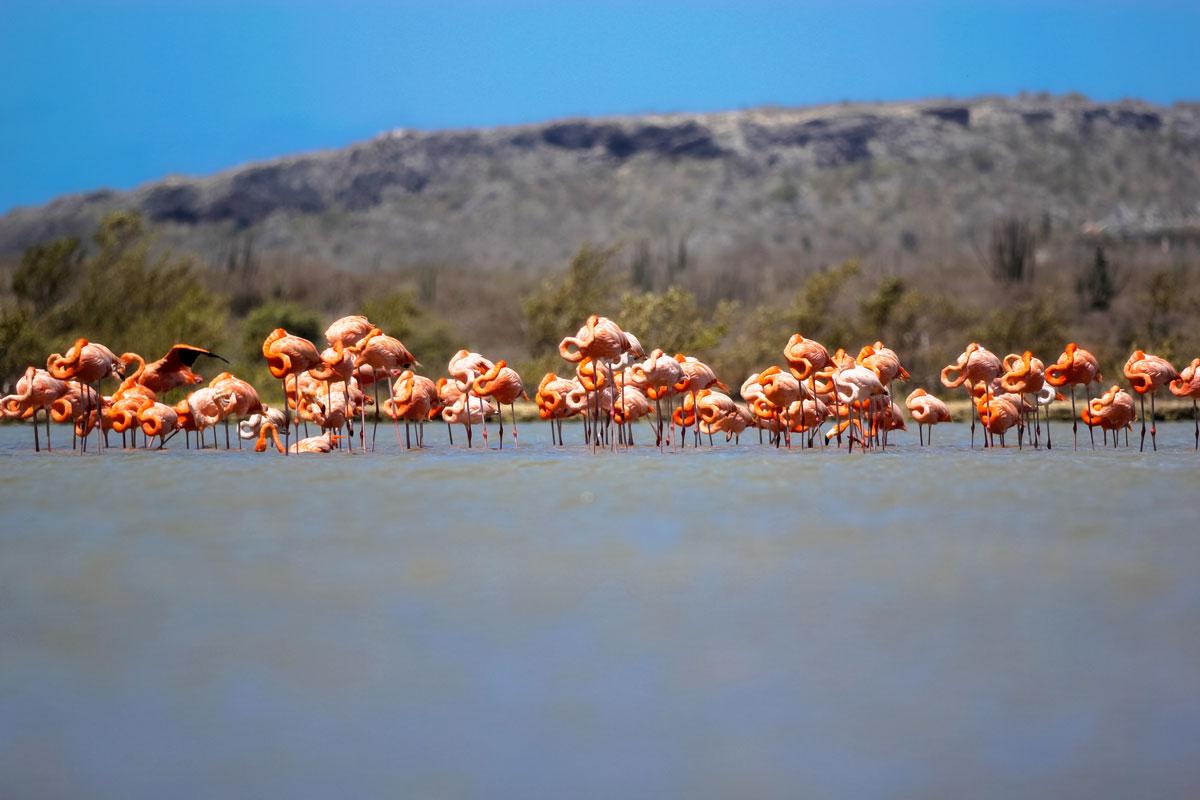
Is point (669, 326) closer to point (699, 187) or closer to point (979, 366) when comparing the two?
point (979, 366)

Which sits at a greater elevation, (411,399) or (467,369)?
(467,369)

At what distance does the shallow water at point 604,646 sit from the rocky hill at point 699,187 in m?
54.9

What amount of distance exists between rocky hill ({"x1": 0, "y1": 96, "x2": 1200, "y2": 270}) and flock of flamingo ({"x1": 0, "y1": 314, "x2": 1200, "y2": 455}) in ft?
158

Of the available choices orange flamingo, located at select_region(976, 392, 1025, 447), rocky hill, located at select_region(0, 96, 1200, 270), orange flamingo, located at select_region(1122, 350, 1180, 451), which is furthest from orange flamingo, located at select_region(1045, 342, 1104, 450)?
rocky hill, located at select_region(0, 96, 1200, 270)

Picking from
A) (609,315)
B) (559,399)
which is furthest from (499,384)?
(609,315)

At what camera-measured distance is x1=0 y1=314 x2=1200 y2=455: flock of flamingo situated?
45.2ft

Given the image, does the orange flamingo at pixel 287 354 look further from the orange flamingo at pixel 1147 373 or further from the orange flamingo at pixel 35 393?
the orange flamingo at pixel 1147 373

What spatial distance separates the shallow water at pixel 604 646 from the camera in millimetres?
4254

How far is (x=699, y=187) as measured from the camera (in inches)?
2990

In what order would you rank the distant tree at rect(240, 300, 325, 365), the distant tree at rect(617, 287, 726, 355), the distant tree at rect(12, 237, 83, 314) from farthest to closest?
the distant tree at rect(240, 300, 325, 365)
the distant tree at rect(12, 237, 83, 314)
the distant tree at rect(617, 287, 726, 355)

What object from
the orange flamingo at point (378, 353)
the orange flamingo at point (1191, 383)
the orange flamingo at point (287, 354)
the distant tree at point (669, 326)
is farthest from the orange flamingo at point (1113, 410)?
the distant tree at point (669, 326)

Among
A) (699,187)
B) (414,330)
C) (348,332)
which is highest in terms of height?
(699,187)

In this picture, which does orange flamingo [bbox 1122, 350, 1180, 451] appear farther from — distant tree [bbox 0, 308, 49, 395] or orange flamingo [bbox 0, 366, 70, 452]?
distant tree [bbox 0, 308, 49, 395]

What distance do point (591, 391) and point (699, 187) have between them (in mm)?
62563
